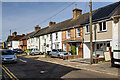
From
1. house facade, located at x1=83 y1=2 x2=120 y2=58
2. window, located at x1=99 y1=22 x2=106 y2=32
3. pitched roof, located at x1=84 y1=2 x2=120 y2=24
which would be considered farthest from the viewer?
window, located at x1=99 y1=22 x2=106 y2=32

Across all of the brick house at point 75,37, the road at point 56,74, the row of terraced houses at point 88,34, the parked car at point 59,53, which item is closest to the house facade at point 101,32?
the row of terraced houses at point 88,34

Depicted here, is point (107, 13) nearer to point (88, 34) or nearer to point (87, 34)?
point (88, 34)

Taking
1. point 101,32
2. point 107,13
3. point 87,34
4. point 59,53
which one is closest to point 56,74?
point 101,32

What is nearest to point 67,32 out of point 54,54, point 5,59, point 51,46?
point 54,54

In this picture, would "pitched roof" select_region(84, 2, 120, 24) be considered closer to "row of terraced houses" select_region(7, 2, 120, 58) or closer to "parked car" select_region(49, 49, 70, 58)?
"row of terraced houses" select_region(7, 2, 120, 58)

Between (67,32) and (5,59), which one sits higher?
(67,32)

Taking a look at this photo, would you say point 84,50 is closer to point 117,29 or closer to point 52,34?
point 117,29

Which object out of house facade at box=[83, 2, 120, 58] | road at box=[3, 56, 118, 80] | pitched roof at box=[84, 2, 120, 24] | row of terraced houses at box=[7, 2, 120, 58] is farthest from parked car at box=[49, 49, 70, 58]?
road at box=[3, 56, 118, 80]

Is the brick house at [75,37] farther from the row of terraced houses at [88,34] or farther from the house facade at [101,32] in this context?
the house facade at [101,32]

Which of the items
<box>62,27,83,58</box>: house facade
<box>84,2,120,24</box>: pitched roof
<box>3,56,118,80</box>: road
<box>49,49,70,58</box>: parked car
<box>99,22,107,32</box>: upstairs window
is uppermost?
<box>84,2,120,24</box>: pitched roof

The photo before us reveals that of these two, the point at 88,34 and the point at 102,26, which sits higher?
the point at 102,26

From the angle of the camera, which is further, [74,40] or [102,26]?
[74,40]

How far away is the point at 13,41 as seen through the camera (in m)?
72.4

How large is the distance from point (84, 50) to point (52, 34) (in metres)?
13.2
